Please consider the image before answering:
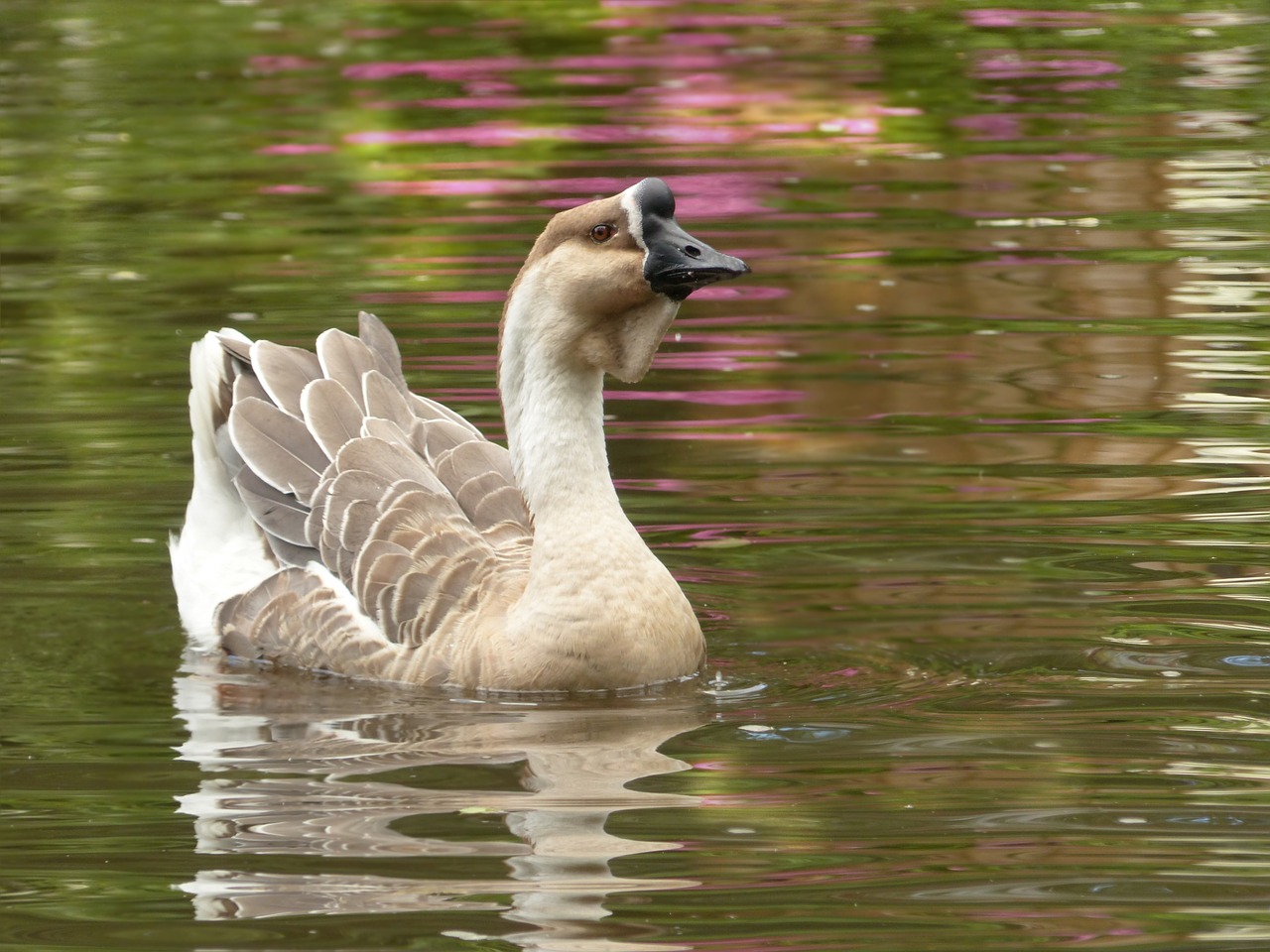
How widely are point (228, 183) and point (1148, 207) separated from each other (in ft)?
23.2

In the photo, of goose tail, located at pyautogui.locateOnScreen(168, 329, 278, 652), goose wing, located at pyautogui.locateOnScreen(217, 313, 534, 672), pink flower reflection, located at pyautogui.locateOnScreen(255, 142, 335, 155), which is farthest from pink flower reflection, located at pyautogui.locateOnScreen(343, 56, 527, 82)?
goose wing, located at pyautogui.locateOnScreen(217, 313, 534, 672)


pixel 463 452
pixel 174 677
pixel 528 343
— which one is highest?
pixel 528 343

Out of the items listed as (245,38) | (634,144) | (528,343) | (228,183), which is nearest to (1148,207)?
(634,144)

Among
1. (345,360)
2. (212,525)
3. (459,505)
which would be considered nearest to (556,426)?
(459,505)

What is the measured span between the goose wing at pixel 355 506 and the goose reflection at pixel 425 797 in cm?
27

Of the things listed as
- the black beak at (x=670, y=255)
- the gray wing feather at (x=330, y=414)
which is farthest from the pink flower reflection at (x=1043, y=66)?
the black beak at (x=670, y=255)

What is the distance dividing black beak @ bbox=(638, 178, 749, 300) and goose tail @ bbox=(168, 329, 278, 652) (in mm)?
2426

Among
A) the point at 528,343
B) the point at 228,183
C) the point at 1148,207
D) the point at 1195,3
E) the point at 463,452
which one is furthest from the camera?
the point at 1195,3

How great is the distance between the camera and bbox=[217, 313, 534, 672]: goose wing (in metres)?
8.73

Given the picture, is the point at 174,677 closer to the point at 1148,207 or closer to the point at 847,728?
the point at 847,728

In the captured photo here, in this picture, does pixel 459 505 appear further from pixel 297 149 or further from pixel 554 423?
pixel 297 149

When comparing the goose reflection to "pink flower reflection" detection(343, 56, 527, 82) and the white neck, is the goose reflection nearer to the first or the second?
the white neck

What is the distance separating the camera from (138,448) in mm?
11406

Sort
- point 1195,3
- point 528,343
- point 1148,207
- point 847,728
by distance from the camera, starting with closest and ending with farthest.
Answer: point 847,728 < point 528,343 < point 1148,207 < point 1195,3
